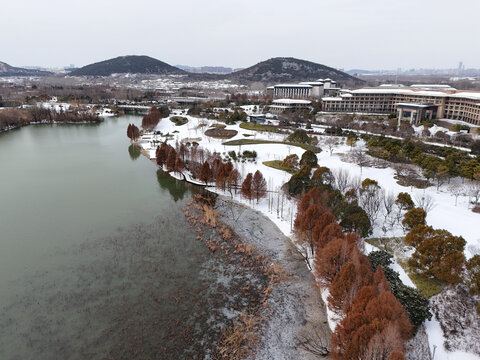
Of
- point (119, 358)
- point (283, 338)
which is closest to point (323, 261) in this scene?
point (283, 338)

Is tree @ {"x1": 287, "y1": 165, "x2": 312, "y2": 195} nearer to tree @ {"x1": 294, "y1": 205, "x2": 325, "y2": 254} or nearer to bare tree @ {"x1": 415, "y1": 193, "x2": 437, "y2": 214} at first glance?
tree @ {"x1": 294, "y1": 205, "x2": 325, "y2": 254}

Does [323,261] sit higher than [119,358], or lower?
higher

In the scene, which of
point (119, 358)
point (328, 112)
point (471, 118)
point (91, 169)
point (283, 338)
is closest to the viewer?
point (119, 358)

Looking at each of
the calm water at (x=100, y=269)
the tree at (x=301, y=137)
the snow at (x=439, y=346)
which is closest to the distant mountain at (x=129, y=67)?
the tree at (x=301, y=137)

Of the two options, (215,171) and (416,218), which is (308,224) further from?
(215,171)

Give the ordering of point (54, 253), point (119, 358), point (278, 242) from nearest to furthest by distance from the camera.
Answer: point (119, 358), point (54, 253), point (278, 242)

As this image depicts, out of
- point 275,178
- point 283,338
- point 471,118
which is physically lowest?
point 283,338

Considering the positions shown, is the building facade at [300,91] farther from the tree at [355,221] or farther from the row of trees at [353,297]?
the row of trees at [353,297]

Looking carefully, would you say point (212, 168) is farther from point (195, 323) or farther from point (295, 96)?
point (295, 96)
